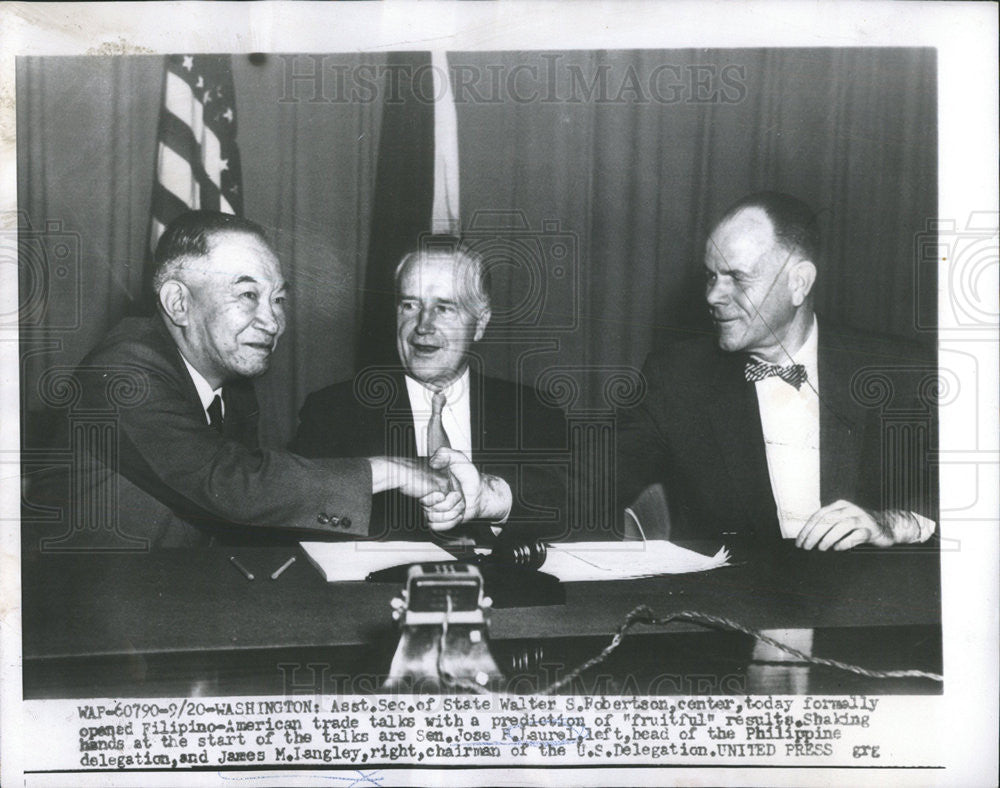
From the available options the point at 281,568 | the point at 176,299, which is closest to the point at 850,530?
the point at 281,568

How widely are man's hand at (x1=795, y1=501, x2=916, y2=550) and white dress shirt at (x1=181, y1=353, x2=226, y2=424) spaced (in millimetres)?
1969

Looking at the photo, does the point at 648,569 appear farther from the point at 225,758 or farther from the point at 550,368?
the point at 225,758

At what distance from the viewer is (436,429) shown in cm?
251

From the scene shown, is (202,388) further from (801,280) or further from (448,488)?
(801,280)

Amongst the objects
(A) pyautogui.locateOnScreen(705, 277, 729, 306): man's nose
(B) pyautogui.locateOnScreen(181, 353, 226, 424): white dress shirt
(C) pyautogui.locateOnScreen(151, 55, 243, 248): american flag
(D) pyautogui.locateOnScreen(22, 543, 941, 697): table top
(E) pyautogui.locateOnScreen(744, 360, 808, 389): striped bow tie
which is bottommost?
(D) pyautogui.locateOnScreen(22, 543, 941, 697): table top

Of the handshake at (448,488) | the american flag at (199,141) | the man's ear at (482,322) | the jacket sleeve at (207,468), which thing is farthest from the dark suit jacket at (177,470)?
the man's ear at (482,322)

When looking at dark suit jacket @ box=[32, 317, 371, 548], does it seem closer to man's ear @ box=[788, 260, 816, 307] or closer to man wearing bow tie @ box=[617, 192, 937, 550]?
man wearing bow tie @ box=[617, 192, 937, 550]

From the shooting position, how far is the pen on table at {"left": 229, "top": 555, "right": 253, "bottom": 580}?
2441 millimetres

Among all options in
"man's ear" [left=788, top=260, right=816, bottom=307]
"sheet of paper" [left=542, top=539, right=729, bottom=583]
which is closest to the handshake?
"sheet of paper" [left=542, top=539, right=729, bottom=583]

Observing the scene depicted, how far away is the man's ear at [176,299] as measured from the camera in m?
2.48

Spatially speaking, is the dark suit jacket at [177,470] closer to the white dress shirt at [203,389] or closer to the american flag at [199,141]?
the white dress shirt at [203,389]

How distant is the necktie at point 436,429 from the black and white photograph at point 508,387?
1 centimetres

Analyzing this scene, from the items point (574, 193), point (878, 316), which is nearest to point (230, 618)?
point (574, 193)

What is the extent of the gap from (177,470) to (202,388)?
277 mm
